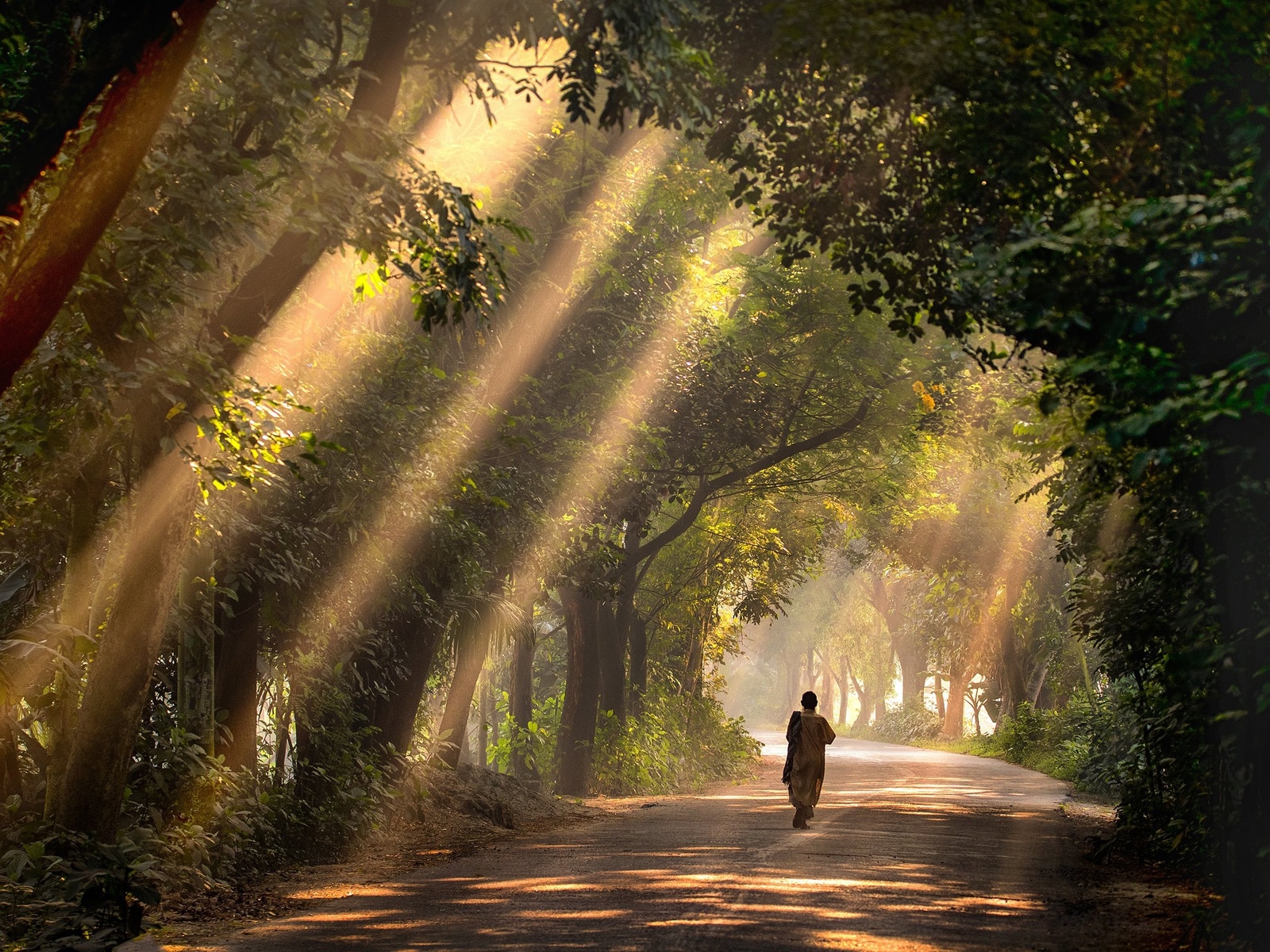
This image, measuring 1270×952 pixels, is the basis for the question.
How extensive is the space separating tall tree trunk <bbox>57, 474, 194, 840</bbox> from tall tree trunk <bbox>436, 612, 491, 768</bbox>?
781 cm

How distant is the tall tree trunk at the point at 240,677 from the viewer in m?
12.8

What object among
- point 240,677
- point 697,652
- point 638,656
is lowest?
point 240,677

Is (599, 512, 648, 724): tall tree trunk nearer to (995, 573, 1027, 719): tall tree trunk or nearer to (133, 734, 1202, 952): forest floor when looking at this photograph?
(133, 734, 1202, 952): forest floor

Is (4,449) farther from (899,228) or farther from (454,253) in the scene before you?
(899,228)

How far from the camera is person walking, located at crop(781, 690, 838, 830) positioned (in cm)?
1625

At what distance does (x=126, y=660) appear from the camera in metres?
9.24

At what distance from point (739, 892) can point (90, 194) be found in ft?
21.8

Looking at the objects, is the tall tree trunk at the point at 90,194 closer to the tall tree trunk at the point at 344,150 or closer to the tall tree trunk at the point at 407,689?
the tall tree trunk at the point at 344,150

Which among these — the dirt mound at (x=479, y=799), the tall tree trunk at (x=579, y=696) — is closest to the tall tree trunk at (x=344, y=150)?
the dirt mound at (x=479, y=799)

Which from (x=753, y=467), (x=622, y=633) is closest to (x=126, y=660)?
(x=753, y=467)

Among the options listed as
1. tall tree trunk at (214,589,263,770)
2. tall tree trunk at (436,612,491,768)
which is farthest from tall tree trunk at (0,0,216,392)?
tall tree trunk at (436,612,491,768)

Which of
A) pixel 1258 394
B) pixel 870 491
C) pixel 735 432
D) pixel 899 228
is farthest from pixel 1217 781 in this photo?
pixel 870 491

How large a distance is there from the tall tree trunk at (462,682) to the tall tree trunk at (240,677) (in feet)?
14.5

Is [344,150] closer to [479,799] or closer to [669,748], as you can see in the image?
[479,799]
